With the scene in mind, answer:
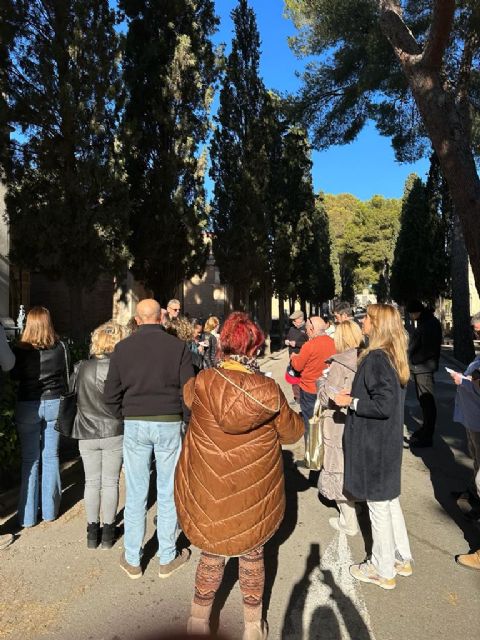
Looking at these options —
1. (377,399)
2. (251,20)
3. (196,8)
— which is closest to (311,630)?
(377,399)

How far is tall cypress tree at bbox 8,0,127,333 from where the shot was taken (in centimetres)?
912

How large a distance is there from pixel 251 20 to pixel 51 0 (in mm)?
11198

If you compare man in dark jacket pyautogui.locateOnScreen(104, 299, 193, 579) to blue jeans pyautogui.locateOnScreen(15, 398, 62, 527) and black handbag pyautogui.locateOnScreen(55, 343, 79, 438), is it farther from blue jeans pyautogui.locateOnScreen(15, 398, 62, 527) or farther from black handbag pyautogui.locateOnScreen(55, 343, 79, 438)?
blue jeans pyautogui.locateOnScreen(15, 398, 62, 527)

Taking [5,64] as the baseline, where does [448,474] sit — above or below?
below

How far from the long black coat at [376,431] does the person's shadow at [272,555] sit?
823mm

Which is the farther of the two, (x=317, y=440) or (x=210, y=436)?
(x=317, y=440)

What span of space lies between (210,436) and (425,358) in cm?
520

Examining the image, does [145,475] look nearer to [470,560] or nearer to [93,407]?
[93,407]

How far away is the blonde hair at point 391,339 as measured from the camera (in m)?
3.23

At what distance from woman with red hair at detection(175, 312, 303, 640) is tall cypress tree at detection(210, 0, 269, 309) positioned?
14.4m

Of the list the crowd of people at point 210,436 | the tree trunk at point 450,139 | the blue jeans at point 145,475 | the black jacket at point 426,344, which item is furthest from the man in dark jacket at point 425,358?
the blue jeans at point 145,475

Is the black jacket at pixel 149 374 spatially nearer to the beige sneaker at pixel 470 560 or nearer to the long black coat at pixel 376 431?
the long black coat at pixel 376 431

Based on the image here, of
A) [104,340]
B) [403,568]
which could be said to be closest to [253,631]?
[403,568]

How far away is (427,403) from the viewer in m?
6.78
